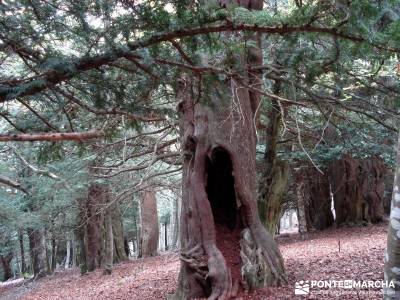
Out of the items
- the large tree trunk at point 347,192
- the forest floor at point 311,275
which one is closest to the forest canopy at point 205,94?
the forest floor at point 311,275

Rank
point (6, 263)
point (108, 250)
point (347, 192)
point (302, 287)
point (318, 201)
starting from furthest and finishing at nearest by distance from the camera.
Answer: point (6, 263) < point (318, 201) < point (347, 192) < point (108, 250) < point (302, 287)

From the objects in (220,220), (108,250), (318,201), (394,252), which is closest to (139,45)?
(394,252)

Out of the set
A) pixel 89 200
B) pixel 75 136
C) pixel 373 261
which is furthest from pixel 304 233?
pixel 75 136

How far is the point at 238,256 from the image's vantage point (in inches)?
251

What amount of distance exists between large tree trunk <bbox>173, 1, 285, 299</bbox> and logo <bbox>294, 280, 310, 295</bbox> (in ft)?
1.11

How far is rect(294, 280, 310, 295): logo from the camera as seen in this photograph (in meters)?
5.40

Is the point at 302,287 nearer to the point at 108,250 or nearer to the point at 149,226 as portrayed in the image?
the point at 108,250

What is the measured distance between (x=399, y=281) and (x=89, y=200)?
11.2m

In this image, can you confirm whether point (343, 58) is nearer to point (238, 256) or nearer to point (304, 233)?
point (238, 256)

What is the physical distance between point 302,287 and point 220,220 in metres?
1.88

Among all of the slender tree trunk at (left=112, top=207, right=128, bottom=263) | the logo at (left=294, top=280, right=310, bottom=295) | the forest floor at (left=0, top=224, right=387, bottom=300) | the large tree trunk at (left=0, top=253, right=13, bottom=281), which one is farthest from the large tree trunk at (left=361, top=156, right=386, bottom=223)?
the large tree trunk at (left=0, top=253, right=13, bottom=281)

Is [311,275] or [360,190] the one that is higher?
[360,190]

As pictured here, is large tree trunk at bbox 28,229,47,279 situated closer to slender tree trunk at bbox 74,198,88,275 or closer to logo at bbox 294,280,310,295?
slender tree trunk at bbox 74,198,88,275

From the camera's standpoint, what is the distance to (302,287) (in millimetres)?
5602
